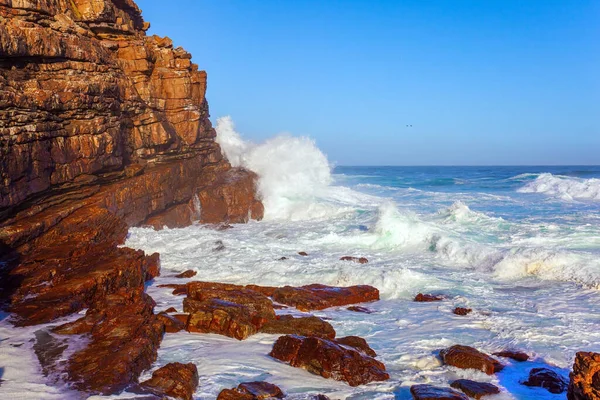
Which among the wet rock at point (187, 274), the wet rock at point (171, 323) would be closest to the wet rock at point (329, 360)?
the wet rock at point (171, 323)

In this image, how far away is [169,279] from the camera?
584 inches

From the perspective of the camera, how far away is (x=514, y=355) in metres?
8.97

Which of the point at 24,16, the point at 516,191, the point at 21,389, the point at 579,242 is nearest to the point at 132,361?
the point at 21,389

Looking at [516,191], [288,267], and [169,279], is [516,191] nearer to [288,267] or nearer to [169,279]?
[288,267]

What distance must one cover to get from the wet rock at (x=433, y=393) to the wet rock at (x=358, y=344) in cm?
162

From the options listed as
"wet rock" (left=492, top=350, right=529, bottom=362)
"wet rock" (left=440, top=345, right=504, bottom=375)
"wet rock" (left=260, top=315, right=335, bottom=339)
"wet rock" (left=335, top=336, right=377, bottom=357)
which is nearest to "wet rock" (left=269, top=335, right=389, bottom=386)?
"wet rock" (left=335, top=336, right=377, bottom=357)

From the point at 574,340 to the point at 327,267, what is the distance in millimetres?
7992

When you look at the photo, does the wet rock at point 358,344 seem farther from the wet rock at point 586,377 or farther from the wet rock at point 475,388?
the wet rock at point 586,377

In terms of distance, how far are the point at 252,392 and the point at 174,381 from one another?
1.17m

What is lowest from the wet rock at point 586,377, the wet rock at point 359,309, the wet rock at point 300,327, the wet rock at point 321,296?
the wet rock at point 359,309

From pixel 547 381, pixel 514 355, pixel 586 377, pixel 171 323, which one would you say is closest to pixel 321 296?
pixel 171 323

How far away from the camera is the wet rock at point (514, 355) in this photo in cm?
888

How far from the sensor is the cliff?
37.0 feet

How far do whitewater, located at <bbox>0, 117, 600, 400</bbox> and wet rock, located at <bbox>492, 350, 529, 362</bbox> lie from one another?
0.20 meters
